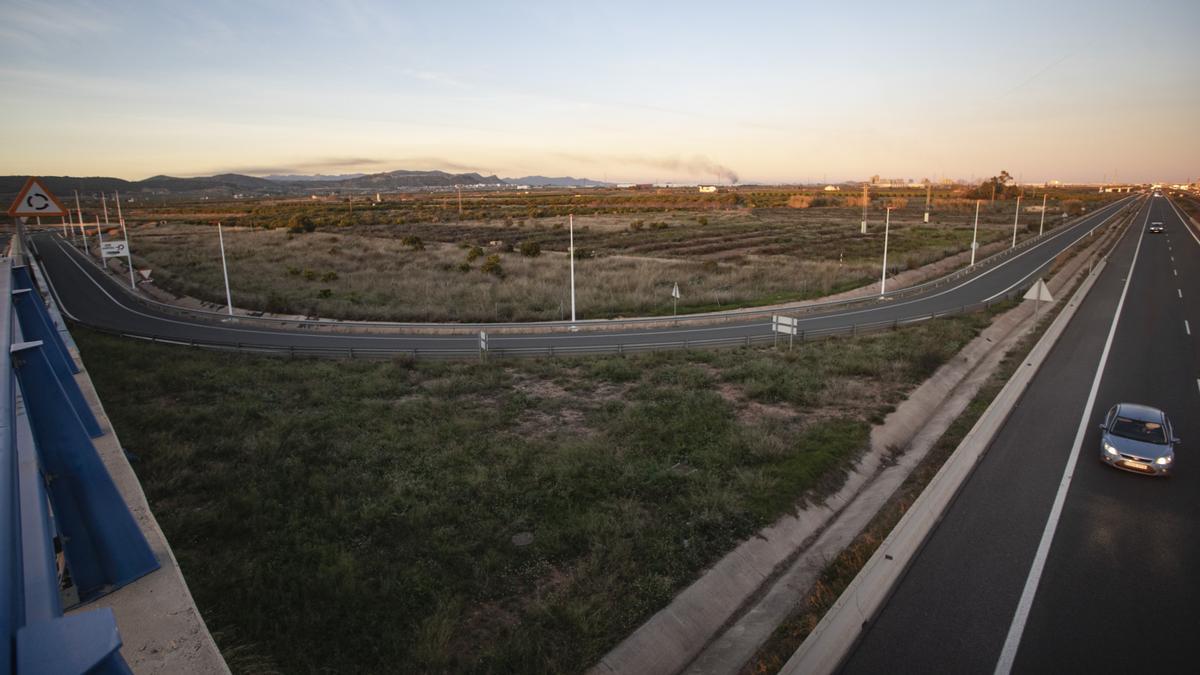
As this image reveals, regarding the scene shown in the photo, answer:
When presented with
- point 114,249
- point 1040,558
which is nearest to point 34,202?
point 1040,558

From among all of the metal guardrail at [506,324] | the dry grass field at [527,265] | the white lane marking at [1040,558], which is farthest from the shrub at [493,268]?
the white lane marking at [1040,558]

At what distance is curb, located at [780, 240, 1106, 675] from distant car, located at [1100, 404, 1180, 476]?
2659 mm

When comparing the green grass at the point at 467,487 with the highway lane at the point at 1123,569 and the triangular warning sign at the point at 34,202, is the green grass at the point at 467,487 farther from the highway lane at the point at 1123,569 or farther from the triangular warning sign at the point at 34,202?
the triangular warning sign at the point at 34,202

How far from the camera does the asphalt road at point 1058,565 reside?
31.3 ft

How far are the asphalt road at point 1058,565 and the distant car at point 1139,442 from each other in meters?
0.38

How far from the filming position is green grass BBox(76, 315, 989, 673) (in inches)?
399

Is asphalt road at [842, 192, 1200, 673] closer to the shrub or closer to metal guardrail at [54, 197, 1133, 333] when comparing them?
metal guardrail at [54, 197, 1133, 333]

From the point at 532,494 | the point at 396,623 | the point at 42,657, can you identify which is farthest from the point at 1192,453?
the point at 42,657

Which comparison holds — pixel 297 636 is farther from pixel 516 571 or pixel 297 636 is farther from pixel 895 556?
pixel 895 556

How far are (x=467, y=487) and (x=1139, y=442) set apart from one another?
16292 millimetres

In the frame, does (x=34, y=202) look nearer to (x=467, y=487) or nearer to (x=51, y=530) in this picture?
(x=51, y=530)

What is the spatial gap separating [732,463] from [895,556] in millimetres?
5219

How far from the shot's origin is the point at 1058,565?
11.6 meters

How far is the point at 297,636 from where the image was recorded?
384 inches
